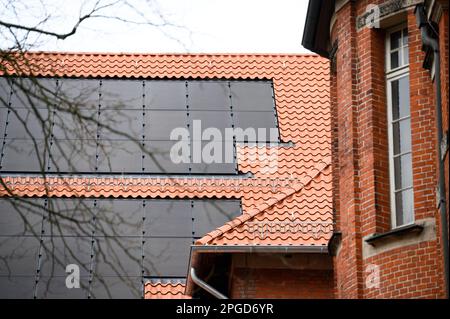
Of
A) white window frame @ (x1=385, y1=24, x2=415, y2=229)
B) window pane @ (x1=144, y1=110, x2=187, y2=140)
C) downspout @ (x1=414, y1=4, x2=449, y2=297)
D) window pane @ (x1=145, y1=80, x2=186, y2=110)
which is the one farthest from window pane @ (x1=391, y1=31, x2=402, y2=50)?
window pane @ (x1=145, y1=80, x2=186, y2=110)

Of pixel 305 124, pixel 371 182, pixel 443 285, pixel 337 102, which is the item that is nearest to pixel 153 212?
pixel 305 124

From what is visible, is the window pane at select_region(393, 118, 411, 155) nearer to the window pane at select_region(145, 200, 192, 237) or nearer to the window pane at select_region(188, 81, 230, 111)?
the window pane at select_region(145, 200, 192, 237)

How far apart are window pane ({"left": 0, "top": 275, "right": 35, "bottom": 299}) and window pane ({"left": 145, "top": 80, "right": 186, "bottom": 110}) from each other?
209 inches

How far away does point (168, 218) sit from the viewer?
2708 cm

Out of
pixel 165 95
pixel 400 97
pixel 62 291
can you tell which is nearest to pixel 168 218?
pixel 62 291

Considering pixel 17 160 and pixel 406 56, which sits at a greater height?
pixel 17 160

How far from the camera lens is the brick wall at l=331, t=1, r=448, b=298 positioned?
1639 cm

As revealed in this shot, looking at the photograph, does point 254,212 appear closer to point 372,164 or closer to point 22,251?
point 372,164

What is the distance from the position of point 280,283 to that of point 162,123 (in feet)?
27.9

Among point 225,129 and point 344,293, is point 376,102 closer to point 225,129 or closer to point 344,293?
point 344,293

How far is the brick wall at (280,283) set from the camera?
21.8 m

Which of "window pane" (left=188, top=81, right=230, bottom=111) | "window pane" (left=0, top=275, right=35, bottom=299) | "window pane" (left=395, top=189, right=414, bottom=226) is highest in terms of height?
"window pane" (left=188, top=81, right=230, bottom=111)

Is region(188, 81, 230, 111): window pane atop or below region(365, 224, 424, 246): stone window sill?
atop

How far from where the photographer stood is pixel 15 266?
2725 centimetres
